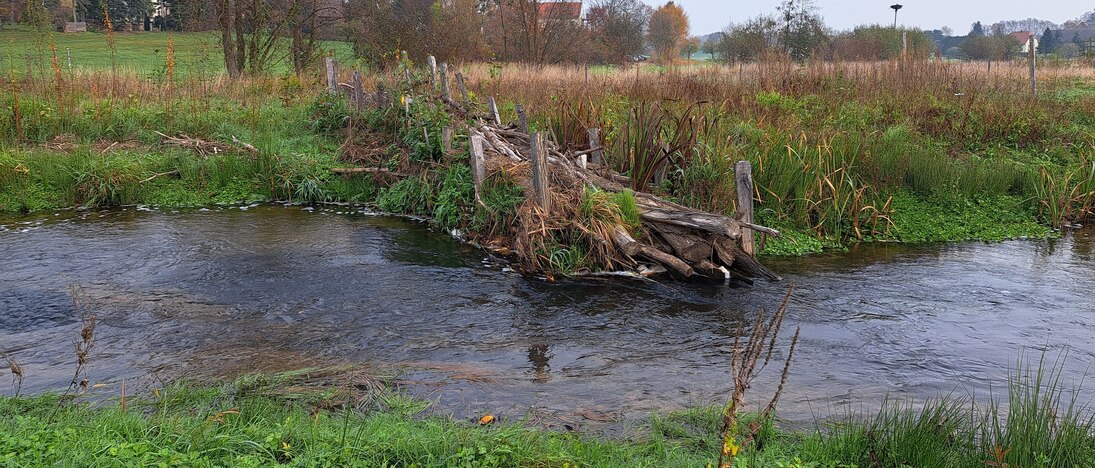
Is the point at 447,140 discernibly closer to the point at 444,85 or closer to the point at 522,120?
the point at 522,120

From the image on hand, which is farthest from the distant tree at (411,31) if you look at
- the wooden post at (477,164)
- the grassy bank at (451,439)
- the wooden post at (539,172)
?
the grassy bank at (451,439)

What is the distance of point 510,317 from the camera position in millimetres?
6867

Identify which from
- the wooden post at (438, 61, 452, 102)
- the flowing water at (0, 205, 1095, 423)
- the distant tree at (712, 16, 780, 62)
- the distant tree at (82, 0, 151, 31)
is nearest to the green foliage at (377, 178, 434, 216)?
the flowing water at (0, 205, 1095, 423)

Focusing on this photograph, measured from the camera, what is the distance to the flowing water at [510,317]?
538cm

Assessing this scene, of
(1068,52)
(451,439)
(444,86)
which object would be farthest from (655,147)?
(1068,52)

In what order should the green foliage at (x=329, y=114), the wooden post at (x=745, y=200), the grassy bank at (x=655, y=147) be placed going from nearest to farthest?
the wooden post at (x=745, y=200)
the grassy bank at (x=655, y=147)
the green foliage at (x=329, y=114)

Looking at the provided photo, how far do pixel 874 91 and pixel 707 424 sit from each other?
13.9 meters

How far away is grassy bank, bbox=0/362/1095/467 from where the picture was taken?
3531 mm

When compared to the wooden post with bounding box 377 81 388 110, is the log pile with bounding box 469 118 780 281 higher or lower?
lower

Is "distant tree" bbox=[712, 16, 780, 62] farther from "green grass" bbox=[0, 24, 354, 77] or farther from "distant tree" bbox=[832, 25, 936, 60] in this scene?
"green grass" bbox=[0, 24, 354, 77]

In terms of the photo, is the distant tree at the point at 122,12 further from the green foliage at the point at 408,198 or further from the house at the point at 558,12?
the green foliage at the point at 408,198

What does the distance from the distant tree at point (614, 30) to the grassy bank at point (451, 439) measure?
32.5 metres

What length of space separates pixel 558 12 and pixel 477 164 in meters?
25.2

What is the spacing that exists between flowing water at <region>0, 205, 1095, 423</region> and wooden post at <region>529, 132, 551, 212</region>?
33.9 inches
